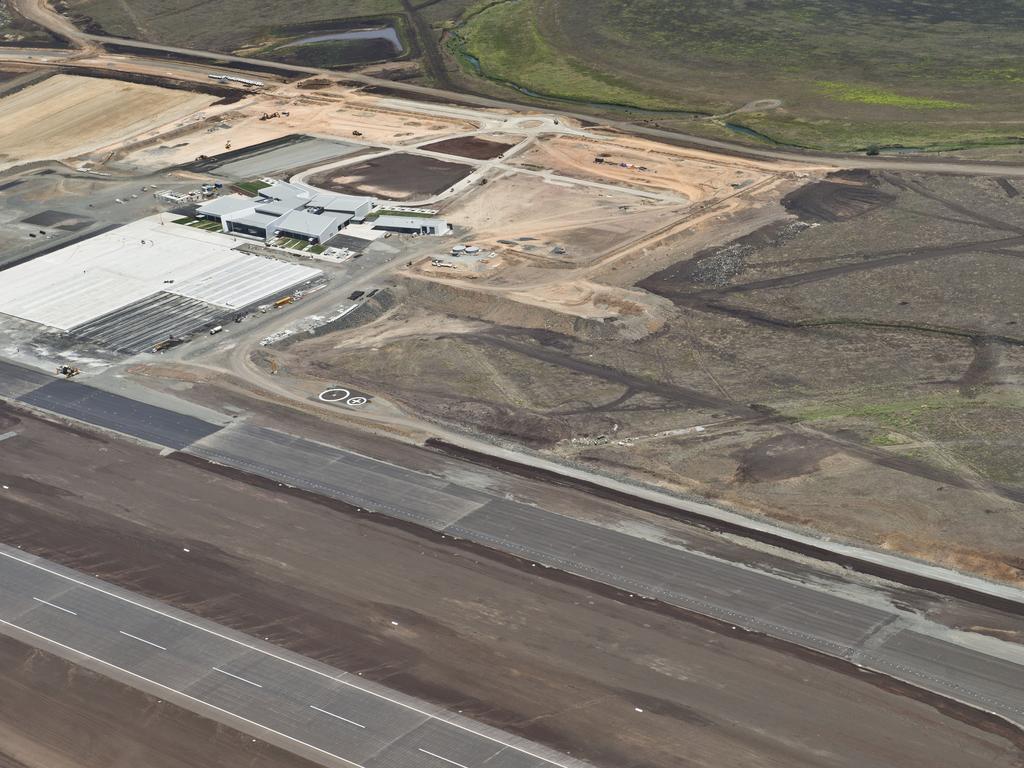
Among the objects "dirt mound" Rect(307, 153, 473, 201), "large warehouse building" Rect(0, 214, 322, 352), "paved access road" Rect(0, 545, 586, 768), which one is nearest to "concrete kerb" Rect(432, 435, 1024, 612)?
"paved access road" Rect(0, 545, 586, 768)

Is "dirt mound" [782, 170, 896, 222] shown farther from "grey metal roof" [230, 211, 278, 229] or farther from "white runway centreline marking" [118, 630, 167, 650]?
"white runway centreline marking" [118, 630, 167, 650]

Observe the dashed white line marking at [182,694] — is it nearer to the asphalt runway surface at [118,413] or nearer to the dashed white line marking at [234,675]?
the dashed white line marking at [234,675]

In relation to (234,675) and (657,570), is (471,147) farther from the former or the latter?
(234,675)

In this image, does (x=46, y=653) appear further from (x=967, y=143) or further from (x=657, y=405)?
(x=967, y=143)

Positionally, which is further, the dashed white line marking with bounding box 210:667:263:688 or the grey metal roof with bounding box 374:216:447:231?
the grey metal roof with bounding box 374:216:447:231

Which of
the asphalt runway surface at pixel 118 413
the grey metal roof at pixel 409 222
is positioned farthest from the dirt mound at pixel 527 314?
the asphalt runway surface at pixel 118 413

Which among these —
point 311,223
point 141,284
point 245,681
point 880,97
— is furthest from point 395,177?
point 245,681
